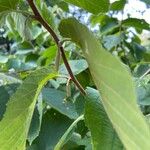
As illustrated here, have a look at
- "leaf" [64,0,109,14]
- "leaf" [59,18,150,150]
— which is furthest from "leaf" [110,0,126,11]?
"leaf" [59,18,150,150]

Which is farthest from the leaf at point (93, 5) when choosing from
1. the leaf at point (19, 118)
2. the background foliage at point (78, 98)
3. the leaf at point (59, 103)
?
the leaf at point (59, 103)

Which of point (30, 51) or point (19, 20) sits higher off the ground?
point (19, 20)

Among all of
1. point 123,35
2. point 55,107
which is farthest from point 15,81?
point 123,35

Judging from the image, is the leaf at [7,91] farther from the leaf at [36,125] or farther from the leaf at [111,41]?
the leaf at [111,41]

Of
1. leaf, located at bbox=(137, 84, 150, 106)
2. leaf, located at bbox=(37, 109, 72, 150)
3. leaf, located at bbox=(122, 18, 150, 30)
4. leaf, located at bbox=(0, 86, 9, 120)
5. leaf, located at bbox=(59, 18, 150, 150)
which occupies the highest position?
leaf, located at bbox=(59, 18, 150, 150)

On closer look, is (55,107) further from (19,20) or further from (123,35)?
(123,35)

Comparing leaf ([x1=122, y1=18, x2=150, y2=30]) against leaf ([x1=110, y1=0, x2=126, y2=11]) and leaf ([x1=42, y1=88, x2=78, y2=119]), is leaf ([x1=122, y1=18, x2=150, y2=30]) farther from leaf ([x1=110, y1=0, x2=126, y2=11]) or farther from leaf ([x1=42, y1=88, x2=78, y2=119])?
leaf ([x1=42, y1=88, x2=78, y2=119])
